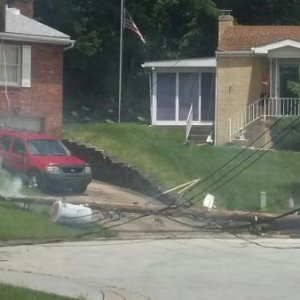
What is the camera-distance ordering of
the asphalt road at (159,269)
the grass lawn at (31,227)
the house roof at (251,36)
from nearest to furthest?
the asphalt road at (159,269)
the grass lawn at (31,227)
the house roof at (251,36)

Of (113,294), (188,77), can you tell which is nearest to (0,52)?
(188,77)

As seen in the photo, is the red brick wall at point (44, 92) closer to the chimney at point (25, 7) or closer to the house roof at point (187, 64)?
the chimney at point (25, 7)

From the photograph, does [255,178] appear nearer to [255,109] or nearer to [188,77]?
[255,109]

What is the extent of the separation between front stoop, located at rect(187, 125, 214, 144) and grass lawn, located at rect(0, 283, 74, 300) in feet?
84.8

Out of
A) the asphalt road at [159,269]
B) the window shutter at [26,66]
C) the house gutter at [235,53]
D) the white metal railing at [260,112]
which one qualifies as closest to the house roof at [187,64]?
the house gutter at [235,53]

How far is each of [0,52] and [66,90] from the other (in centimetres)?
1517

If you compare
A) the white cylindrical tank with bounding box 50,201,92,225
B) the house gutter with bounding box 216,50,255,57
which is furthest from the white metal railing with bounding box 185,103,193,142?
the white cylindrical tank with bounding box 50,201,92,225

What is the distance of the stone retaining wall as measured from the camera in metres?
31.6

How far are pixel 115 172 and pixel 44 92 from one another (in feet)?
16.5

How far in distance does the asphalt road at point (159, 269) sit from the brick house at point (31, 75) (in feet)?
45.4

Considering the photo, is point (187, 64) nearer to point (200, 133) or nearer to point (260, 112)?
point (200, 133)

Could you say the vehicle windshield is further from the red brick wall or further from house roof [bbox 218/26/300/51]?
house roof [bbox 218/26/300/51]

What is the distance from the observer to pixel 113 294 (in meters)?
14.3

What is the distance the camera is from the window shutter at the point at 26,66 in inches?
1414
